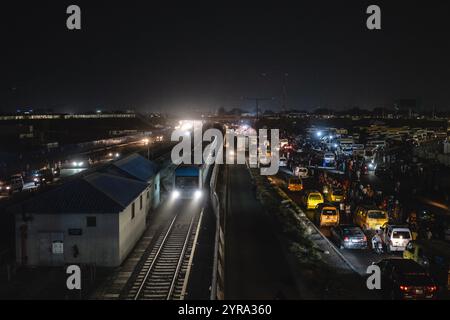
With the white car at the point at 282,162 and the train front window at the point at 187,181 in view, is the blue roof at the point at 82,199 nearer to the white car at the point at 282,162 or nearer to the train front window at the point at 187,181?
the train front window at the point at 187,181

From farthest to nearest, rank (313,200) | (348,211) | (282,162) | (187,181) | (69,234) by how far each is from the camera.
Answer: (282,162), (187,181), (313,200), (348,211), (69,234)

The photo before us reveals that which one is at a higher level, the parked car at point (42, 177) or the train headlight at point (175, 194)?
the parked car at point (42, 177)

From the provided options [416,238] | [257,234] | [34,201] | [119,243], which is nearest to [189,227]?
[257,234]

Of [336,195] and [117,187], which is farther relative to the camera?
[336,195]

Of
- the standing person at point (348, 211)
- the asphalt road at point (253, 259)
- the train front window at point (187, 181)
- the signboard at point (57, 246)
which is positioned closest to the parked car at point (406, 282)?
the asphalt road at point (253, 259)

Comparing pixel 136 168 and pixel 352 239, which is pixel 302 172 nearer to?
pixel 136 168

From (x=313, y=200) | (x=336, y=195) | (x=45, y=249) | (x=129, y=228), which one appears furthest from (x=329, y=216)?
(x=45, y=249)

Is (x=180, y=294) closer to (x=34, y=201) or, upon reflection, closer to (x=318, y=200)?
(x=34, y=201)
